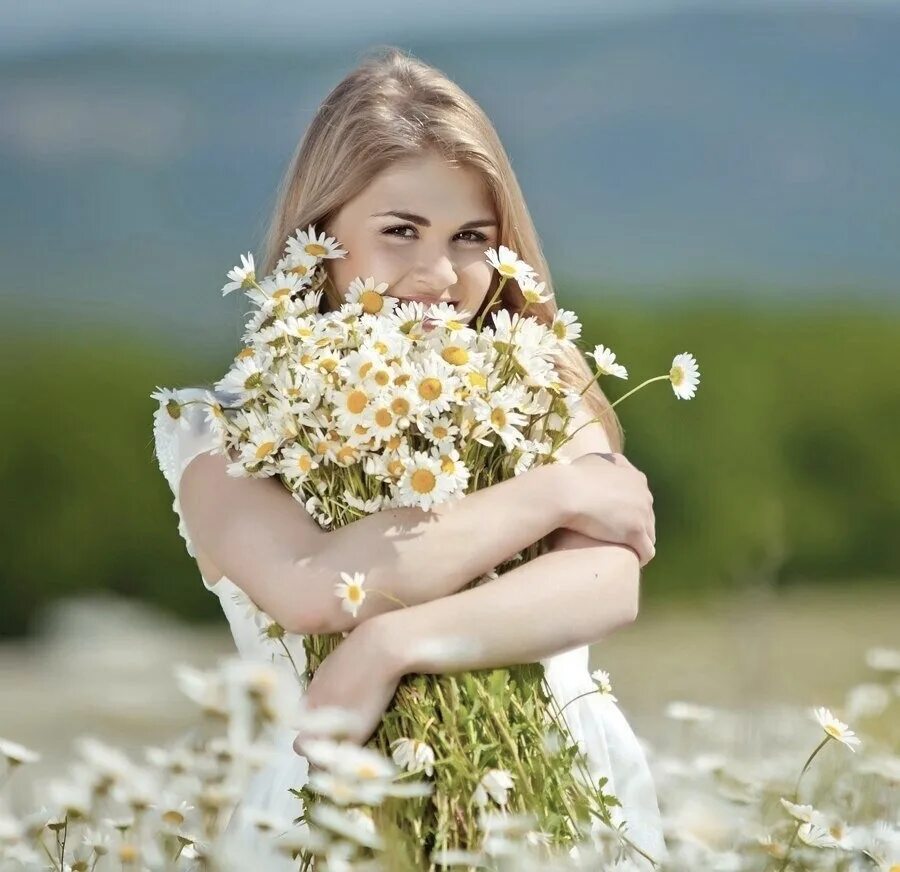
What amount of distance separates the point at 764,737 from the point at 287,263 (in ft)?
2.88

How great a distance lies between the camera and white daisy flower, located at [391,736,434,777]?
56.1 inches

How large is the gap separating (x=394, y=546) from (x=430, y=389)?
189mm

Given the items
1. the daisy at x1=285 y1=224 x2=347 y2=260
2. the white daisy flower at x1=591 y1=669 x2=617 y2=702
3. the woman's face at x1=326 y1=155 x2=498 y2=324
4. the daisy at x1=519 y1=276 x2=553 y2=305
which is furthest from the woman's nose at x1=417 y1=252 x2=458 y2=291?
the white daisy flower at x1=591 y1=669 x2=617 y2=702

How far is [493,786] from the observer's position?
1.41 m

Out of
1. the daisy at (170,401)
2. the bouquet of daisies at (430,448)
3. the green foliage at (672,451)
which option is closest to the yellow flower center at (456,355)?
the bouquet of daisies at (430,448)

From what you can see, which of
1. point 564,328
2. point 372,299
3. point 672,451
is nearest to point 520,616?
point 564,328

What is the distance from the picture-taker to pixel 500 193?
198cm

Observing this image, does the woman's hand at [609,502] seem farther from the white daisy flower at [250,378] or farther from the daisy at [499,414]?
the white daisy flower at [250,378]

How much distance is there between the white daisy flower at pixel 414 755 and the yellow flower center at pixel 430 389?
0.36m

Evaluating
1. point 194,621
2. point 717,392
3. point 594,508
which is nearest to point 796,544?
point 717,392

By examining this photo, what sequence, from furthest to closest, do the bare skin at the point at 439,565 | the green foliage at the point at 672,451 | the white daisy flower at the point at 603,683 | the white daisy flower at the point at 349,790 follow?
the green foliage at the point at 672,451
the white daisy flower at the point at 603,683
the bare skin at the point at 439,565
the white daisy flower at the point at 349,790

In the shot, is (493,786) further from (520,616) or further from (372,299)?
(372,299)

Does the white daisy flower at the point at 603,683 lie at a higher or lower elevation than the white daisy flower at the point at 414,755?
higher

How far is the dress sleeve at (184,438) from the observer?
1893 mm
